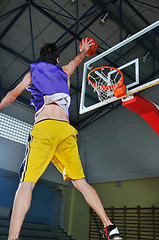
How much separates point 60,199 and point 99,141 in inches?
133

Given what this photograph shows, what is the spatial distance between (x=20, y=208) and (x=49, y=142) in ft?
1.61

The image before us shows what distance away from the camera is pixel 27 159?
1.67 meters

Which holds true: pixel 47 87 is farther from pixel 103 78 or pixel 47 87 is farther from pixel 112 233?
pixel 103 78

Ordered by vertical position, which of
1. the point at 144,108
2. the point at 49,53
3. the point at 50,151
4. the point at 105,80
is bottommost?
the point at 50,151

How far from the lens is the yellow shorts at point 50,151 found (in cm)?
165

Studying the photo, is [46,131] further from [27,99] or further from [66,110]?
[27,99]

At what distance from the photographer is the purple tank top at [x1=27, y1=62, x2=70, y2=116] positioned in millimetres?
1962

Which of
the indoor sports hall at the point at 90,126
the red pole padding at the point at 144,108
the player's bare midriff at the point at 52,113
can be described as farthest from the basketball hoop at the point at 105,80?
the player's bare midriff at the point at 52,113

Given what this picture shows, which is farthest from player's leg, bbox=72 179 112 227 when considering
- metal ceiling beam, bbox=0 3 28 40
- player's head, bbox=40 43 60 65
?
metal ceiling beam, bbox=0 3 28 40

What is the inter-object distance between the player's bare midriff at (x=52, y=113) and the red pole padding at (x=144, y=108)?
2150 millimetres

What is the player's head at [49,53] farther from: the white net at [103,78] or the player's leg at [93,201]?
the white net at [103,78]

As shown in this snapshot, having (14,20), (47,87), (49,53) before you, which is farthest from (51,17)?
(47,87)

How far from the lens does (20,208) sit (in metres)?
1.52

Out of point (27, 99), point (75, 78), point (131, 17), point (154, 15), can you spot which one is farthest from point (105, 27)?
point (27, 99)
